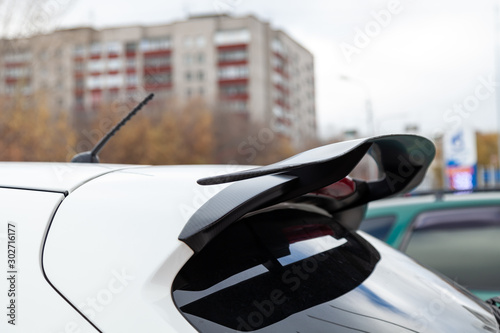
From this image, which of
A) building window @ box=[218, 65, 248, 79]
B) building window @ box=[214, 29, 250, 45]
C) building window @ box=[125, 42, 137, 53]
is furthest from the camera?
building window @ box=[125, 42, 137, 53]

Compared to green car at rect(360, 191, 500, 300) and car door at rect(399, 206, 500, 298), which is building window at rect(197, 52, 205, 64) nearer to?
green car at rect(360, 191, 500, 300)

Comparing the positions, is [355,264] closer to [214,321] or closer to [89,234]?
[214,321]

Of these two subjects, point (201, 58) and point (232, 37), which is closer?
point (232, 37)

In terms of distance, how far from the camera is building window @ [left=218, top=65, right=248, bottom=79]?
7062 cm

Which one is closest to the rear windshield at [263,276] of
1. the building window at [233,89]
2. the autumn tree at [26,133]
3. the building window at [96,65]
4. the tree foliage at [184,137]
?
the autumn tree at [26,133]

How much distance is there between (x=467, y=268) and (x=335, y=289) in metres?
2.31

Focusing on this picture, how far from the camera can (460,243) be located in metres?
3.31

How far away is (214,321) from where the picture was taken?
3.31 ft

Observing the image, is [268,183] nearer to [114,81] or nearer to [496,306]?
[496,306]

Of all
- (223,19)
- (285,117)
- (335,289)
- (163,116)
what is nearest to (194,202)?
(335,289)

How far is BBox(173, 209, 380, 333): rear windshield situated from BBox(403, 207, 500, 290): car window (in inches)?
83.2

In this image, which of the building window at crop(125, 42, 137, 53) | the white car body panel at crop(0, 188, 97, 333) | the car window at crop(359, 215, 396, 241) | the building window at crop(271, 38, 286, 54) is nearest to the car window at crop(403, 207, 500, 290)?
the car window at crop(359, 215, 396, 241)

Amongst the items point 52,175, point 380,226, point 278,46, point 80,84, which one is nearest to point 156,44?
point 80,84

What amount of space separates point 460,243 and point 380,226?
458mm
